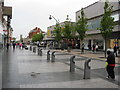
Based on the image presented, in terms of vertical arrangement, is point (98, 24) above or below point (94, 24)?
below

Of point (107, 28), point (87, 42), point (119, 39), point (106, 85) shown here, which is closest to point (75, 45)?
point (87, 42)

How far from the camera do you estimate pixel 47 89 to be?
6305mm

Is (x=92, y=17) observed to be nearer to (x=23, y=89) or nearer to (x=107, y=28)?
(x=107, y=28)

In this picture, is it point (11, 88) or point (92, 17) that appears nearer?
point (11, 88)

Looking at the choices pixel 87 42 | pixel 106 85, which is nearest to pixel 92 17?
pixel 87 42

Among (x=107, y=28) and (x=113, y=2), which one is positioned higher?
(x=113, y=2)

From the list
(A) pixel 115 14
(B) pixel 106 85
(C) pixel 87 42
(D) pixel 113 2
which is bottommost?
(B) pixel 106 85

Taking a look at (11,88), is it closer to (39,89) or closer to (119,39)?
(39,89)

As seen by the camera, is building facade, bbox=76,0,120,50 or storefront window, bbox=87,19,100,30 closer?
building facade, bbox=76,0,120,50

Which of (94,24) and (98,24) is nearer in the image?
(98,24)

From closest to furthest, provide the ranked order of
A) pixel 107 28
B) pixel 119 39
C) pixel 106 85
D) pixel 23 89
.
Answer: pixel 23 89 < pixel 106 85 < pixel 107 28 < pixel 119 39

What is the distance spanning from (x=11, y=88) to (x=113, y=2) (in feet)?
91.1

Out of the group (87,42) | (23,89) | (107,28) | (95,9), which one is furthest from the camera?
(87,42)

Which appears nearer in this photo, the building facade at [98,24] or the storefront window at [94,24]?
the building facade at [98,24]
